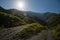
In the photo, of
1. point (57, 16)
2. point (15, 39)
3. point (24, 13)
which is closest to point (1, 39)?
point (15, 39)

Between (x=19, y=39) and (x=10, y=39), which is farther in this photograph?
(x=19, y=39)

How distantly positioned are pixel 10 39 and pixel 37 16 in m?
33.1

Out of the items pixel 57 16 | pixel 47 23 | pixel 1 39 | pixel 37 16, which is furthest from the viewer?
pixel 37 16

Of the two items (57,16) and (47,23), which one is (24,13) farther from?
(57,16)

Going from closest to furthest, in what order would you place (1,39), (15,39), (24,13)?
(1,39) → (15,39) → (24,13)

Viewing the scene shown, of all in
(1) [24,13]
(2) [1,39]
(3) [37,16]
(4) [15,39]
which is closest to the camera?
(2) [1,39]

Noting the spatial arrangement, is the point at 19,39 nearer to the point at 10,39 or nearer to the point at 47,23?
the point at 10,39

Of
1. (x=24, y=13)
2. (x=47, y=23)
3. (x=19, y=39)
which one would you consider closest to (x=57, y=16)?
(x=47, y=23)

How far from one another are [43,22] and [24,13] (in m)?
7.41

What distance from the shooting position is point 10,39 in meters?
10.1

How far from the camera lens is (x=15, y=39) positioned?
10.5m

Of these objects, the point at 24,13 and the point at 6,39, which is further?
the point at 24,13

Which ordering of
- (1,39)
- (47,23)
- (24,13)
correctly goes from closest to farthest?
1. (1,39)
2. (47,23)
3. (24,13)

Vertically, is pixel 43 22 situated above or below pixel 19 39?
below
